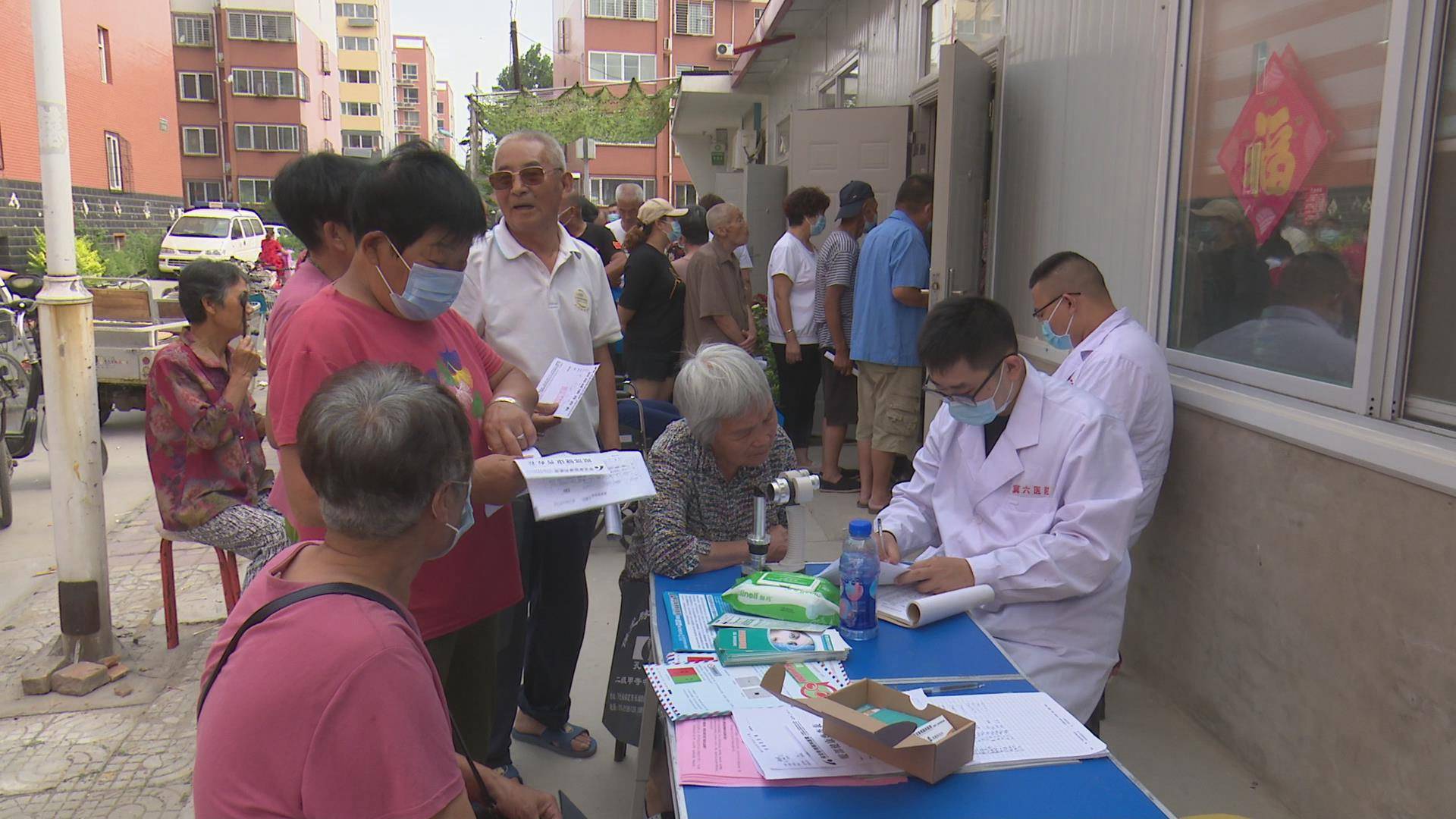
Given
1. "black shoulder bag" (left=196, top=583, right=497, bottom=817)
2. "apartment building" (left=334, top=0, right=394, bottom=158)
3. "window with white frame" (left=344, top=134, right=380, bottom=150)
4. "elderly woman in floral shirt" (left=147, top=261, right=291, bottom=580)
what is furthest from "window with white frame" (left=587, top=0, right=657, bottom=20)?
"black shoulder bag" (left=196, top=583, right=497, bottom=817)

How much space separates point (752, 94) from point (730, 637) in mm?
14376

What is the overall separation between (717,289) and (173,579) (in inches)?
131

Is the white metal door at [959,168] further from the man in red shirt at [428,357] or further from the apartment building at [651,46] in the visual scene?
the apartment building at [651,46]

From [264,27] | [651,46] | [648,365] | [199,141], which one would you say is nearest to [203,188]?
[199,141]

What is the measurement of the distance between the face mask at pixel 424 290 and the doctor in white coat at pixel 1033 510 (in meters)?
1.25

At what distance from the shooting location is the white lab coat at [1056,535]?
2414 mm

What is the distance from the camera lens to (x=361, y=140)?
60406 millimetres

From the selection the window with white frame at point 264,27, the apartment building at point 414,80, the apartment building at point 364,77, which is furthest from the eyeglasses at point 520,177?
the apartment building at point 414,80

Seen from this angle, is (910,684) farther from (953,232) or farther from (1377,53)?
(953,232)

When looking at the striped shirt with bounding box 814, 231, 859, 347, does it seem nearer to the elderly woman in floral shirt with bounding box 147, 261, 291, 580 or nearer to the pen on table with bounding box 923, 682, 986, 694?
A: the elderly woman in floral shirt with bounding box 147, 261, 291, 580

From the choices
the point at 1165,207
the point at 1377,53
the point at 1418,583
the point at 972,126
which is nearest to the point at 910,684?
the point at 1418,583

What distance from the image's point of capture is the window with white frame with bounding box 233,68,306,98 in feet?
131

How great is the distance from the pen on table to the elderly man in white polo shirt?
135 centimetres

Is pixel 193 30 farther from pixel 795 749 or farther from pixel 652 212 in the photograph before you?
pixel 795 749
